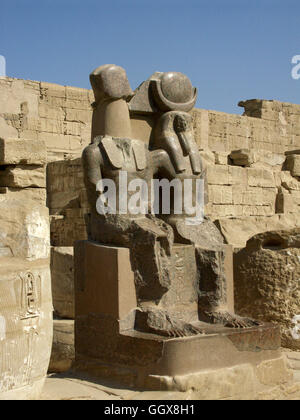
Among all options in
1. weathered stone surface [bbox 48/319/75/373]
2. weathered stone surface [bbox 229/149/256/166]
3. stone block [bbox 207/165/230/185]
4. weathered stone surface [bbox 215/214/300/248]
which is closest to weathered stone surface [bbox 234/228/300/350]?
weathered stone surface [bbox 215/214/300/248]

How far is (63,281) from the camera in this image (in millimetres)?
6934

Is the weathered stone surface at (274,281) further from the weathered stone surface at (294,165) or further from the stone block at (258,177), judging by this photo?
the weathered stone surface at (294,165)

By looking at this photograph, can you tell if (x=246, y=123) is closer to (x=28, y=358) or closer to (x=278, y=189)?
(x=278, y=189)

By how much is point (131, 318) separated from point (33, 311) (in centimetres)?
177

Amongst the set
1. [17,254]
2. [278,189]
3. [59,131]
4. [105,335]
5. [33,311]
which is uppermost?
[59,131]

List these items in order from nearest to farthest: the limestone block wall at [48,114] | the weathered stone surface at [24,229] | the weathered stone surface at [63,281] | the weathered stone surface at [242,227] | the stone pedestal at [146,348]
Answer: the weathered stone surface at [24,229] → the stone pedestal at [146,348] → the weathered stone surface at [63,281] → the weathered stone surface at [242,227] → the limestone block wall at [48,114]

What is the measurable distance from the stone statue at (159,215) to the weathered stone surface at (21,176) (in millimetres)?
1004

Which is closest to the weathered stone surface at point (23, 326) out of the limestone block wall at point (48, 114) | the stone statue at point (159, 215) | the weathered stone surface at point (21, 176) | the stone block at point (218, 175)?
the stone statue at point (159, 215)

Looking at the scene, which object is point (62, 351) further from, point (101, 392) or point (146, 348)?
point (146, 348)

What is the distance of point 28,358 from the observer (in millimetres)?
2959

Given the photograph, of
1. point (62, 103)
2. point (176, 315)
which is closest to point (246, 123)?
point (62, 103)

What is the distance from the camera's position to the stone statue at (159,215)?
469 centimetres

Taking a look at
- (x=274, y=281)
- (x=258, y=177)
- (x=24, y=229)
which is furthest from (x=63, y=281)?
(x=258, y=177)

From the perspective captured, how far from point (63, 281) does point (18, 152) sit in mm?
1812
